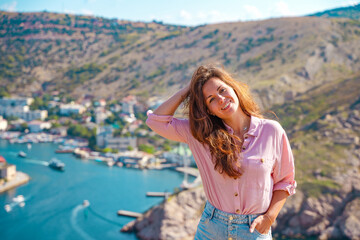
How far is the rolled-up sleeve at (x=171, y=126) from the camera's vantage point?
81cm

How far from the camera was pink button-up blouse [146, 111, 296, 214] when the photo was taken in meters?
0.73

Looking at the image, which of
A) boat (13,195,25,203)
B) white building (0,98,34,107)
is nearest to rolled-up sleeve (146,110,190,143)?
boat (13,195,25,203)

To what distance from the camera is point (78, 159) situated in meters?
18.0

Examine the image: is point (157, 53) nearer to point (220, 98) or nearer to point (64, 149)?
point (64, 149)

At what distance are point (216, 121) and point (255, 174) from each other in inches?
5.3

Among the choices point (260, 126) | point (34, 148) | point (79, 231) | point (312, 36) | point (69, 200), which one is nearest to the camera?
point (260, 126)

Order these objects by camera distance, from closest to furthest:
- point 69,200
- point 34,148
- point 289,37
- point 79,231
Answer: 1. point 79,231
2. point 69,200
3. point 34,148
4. point 289,37

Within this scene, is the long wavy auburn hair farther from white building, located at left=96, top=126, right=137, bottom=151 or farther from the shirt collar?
white building, located at left=96, top=126, right=137, bottom=151

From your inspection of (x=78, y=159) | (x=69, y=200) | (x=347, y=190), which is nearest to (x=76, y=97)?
(x=78, y=159)

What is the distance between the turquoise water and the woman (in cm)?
972

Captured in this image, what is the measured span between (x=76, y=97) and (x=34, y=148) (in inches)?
352

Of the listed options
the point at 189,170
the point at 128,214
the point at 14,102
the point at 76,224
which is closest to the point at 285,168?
the point at 76,224

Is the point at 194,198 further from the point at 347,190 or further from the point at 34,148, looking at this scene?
the point at 34,148

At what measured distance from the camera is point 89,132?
21.2 metres
